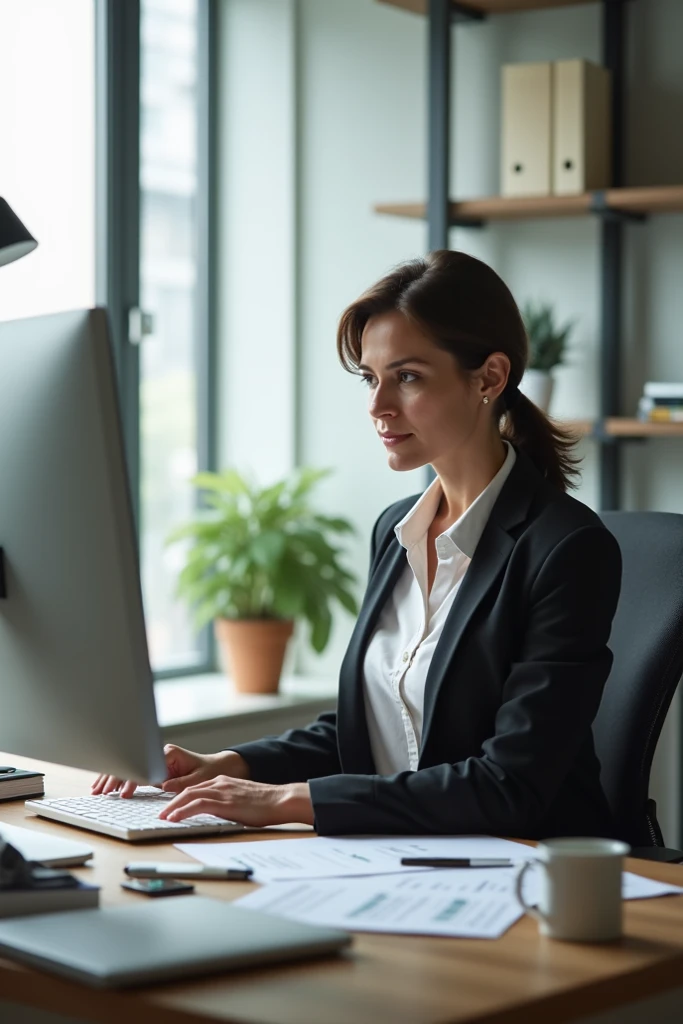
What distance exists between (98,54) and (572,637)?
253 cm

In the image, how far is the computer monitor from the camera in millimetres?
1205

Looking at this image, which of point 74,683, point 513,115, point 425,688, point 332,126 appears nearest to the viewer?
point 74,683

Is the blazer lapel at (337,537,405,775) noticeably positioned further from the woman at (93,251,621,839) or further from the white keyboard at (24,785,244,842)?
the white keyboard at (24,785,244,842)

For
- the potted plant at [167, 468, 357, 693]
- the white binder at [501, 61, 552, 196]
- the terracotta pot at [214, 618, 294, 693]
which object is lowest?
the terracotta pot at [214, 618, 294, 693]

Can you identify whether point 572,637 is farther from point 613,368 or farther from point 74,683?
point 613,368

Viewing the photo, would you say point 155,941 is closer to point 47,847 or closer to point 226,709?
point 47,847

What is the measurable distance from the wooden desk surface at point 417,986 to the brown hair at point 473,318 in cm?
88

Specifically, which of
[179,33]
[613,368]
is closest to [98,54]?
[179,33]

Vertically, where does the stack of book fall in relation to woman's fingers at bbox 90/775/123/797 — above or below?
above

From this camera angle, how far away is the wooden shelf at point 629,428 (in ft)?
10.6

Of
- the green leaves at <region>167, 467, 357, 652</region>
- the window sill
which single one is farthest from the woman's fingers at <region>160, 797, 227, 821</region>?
the green leaves at <region>167, 467, 357, 652</region>

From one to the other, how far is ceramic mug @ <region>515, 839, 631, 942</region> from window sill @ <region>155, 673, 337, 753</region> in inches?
83.6

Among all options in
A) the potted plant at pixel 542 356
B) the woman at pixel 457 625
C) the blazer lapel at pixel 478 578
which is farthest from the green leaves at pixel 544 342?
the blazer lapel at pixel 478 578

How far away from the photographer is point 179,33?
158 inches
